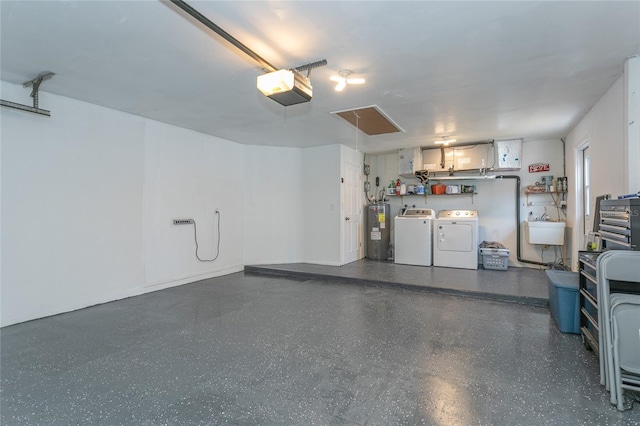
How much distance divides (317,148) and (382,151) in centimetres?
154

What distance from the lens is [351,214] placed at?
21.4 ft

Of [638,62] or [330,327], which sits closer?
[638,62]

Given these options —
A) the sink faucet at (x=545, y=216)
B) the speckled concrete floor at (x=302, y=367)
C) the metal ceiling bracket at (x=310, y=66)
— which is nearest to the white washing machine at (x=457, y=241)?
the sink faucet at (x=545, y=216)

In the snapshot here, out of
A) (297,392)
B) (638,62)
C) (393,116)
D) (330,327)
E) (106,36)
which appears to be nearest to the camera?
(297,392)

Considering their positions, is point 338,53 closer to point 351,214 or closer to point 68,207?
point 68,207

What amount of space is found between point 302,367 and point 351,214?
438 cm

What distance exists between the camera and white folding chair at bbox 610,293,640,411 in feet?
6.12

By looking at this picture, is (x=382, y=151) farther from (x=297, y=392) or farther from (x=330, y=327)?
(x=297, y=392)

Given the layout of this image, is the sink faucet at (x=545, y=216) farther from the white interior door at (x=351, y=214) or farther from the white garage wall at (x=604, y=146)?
the white interior door at (x=351, y=214)

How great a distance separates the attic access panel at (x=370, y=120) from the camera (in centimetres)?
410

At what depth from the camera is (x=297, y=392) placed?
79.8 inches

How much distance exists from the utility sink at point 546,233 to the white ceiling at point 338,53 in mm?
1966

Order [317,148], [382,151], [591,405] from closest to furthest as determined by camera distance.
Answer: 1. [591,405]
2. [317,148]
3. [382,151]

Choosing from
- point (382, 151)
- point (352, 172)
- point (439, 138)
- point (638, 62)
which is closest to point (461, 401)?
point (638, 62)
